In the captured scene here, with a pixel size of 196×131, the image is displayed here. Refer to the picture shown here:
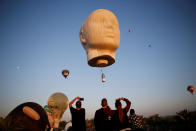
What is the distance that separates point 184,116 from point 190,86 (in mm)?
10267

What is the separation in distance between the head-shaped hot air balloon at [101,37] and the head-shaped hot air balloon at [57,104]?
21.3 feet

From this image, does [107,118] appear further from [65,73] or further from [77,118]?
[65,73]

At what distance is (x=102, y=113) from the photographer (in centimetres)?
376

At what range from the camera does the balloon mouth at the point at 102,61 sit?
6812 mm

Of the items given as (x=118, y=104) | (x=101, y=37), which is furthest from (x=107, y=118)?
(x=101, y=37)

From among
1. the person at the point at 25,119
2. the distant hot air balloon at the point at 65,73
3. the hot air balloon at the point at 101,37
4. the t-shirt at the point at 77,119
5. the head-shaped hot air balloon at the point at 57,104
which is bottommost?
the head-shaped hot air balloon at the point at 57,104

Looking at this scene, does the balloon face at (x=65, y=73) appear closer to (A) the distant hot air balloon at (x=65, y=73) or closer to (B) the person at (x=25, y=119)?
(A) the distant hot air balloon at (x=65, y=73)

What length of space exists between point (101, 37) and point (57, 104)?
789 cm

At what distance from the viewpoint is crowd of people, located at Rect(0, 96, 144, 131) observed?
9.16 feet

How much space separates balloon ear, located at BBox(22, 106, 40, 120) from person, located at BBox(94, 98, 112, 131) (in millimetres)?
1429

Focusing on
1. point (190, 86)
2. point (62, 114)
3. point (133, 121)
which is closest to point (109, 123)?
point (133, 121)

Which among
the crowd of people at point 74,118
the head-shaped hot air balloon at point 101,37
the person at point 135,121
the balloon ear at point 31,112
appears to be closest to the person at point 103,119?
the crowd of people at point 74,118

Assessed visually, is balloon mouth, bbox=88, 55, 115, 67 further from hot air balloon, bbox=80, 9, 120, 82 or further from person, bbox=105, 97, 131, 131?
person, bbox=105, 97, 131, 131

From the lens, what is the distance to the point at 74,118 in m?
3.91
